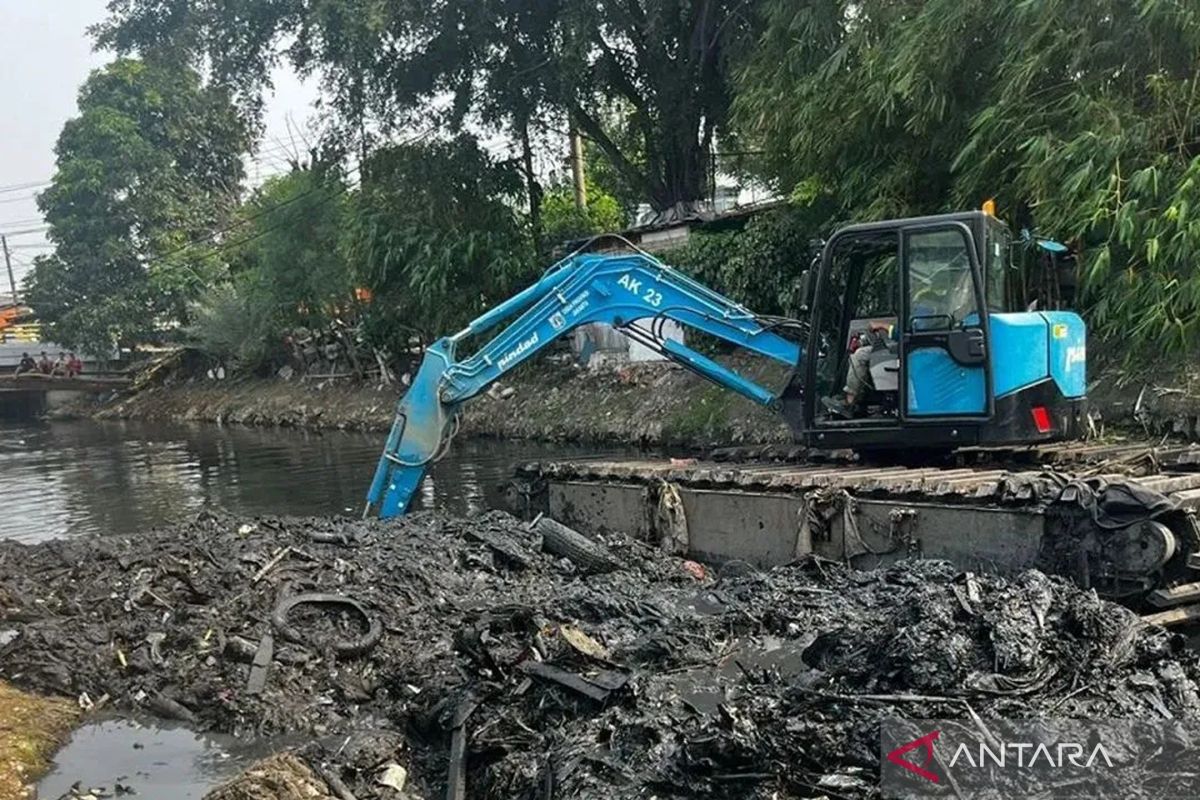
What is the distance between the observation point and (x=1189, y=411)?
11.3m

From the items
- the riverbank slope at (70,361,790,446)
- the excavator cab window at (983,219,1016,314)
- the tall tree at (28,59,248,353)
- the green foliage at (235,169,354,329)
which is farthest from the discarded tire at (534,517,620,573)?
the tall tree at (28,59,248,353)

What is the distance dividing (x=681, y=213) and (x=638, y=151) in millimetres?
2902

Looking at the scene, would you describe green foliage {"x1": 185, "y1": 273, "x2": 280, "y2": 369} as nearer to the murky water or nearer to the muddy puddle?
the murky water

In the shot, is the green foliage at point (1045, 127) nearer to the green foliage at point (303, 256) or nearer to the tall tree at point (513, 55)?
the tall tree at point (513, 55)

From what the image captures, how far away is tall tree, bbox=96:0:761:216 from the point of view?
2108 cm

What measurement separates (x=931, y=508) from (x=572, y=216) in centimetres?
2014

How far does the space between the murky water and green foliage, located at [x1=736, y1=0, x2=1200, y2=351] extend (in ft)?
23.5

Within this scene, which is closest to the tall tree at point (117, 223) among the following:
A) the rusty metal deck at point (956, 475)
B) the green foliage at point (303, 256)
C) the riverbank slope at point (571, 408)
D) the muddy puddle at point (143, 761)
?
the riverbank slope at point (571, 408)

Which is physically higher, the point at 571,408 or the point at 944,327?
the point at 944,327

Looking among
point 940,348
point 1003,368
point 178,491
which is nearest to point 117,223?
point 178,491

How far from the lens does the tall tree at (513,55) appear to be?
21.1 m

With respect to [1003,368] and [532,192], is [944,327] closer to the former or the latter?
[1003,368]

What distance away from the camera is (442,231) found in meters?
24.4

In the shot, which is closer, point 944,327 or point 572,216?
point 944,327
